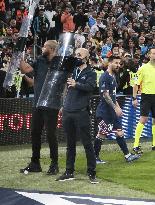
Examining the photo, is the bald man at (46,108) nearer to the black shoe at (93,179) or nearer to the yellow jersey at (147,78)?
the black shoe at (93,179)

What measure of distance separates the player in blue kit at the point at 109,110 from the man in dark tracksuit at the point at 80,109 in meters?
1.43

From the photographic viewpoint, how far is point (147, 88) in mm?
11078

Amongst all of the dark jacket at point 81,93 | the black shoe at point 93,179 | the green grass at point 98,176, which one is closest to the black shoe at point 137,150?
the green grass at point 98,176

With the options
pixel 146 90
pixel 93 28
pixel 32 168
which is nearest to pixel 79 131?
pixel 32 168

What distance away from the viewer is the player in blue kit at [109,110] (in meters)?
9.88

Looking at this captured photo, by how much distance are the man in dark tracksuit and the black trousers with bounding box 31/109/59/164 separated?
1.28 ft

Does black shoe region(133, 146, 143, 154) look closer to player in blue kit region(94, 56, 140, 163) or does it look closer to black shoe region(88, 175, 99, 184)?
player in blue kit region(94, 56, 140, 163)

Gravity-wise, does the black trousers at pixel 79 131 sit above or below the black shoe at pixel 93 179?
above

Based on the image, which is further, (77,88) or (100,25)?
(100,25)

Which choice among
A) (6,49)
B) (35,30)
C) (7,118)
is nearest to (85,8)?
(35,30)

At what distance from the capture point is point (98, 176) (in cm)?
900

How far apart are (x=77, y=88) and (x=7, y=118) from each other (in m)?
3.81

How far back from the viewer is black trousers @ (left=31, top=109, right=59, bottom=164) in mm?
8820

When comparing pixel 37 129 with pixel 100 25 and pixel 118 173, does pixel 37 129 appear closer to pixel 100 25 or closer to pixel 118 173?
pixel 118 173
